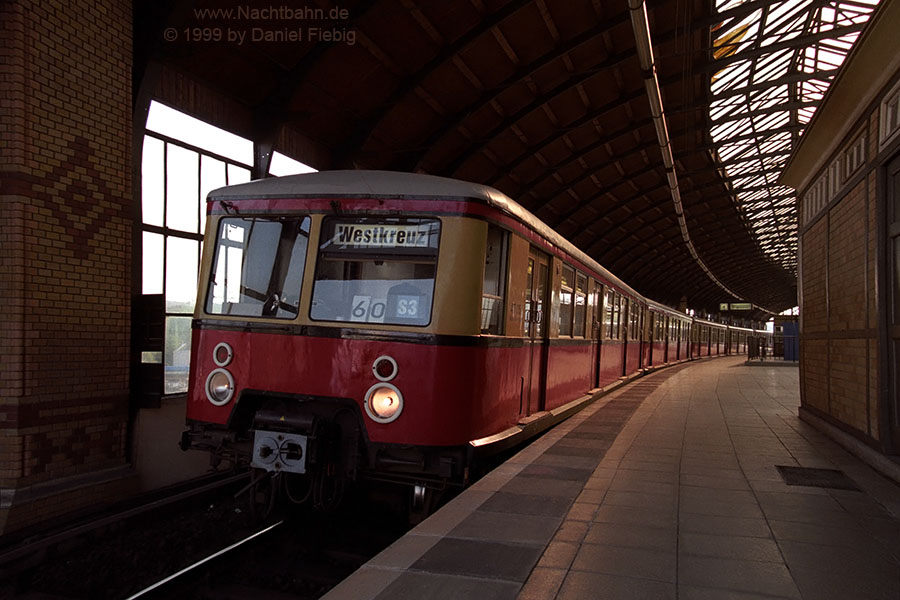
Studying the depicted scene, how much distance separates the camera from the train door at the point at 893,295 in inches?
218

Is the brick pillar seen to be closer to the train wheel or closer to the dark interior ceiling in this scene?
the dark interior ceiling

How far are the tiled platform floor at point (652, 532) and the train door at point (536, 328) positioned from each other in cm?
54

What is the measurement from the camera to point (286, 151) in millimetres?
10367

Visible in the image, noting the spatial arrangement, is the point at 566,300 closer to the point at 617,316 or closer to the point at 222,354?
the point at 222,354

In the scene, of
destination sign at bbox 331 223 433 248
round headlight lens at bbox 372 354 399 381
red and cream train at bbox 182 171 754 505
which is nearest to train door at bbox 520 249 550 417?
red and cream train at bbox 182 171 754 505

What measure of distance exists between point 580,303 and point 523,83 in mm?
6075

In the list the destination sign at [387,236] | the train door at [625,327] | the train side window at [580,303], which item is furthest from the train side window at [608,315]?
the destination sign at [387,236]

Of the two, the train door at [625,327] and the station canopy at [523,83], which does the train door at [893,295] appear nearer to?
the station canopy at [523,83]

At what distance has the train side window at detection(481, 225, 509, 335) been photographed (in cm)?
521

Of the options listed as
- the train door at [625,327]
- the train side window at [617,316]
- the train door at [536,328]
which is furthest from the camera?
the train door at [625,327]

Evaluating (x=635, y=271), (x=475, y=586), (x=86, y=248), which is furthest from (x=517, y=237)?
(x=635, y=271)

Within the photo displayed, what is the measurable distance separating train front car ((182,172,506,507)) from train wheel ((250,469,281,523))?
150 millimetres

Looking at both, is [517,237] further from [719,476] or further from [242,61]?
[242,61]

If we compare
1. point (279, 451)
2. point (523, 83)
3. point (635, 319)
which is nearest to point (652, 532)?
point (279, 451)
